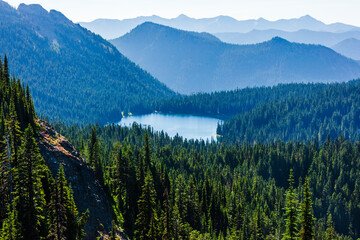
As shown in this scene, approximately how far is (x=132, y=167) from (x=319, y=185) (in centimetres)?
A: 12180

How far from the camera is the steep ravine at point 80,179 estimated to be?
193ft

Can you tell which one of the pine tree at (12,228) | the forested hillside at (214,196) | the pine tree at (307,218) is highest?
the pine tree at (307,218)

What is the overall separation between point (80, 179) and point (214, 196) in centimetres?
5624

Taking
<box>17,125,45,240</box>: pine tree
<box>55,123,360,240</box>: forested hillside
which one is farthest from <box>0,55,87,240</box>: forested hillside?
<box>55,123,360,240</box>: forested hillside

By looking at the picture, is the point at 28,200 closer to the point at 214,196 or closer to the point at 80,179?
the point at 80,179

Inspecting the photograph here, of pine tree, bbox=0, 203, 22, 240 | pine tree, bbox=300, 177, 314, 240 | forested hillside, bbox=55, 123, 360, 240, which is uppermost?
pine tree, bbox=300, 177, 314, 240

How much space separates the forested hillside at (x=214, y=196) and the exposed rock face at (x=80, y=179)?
21.4 feet

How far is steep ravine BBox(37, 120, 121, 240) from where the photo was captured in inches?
2313

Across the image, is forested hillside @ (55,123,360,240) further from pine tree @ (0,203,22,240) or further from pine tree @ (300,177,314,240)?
pine tree @ (0,203,22,240)

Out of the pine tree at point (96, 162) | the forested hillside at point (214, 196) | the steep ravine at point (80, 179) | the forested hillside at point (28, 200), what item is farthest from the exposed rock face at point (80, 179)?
the forested hillside at point (28, 200)

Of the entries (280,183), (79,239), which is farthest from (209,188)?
(280,183)

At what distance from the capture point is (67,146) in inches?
2616

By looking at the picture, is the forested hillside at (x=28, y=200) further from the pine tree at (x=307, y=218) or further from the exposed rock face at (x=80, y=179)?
the pine tree at (x=307, y=218)

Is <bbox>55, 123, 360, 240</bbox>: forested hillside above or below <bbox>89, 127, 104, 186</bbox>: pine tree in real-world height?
below
